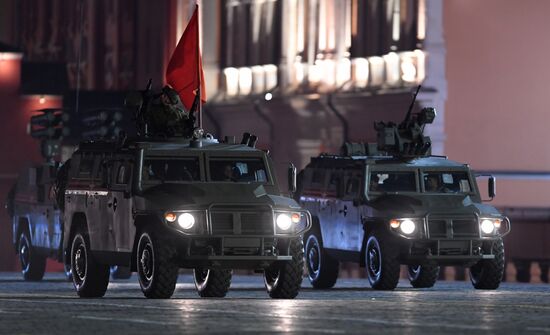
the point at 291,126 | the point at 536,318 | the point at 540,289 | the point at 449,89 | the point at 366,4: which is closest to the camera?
the point at 536,318

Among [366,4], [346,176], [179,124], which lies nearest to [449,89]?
[366,4]

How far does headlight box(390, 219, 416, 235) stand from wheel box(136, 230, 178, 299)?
4.63m

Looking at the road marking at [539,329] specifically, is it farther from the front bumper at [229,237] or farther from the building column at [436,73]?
the building column at [436,73]

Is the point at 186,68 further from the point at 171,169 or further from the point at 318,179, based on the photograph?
the point at 171,169

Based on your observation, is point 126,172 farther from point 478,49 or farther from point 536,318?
point 478,49

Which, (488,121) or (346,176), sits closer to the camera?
(346,176)

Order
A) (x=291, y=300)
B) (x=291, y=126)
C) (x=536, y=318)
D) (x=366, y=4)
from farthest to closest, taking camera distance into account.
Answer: (x=291, y=126) → (x=366, y=4) → (x=291, y=300) → (x=536, y=318)

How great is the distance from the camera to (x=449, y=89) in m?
50.7

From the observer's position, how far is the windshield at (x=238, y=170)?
30250mm

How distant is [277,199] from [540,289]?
23.4 ft

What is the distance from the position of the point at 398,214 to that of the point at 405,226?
21 cm

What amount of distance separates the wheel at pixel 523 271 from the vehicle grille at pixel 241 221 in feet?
60.4

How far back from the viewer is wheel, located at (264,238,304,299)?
2919cm

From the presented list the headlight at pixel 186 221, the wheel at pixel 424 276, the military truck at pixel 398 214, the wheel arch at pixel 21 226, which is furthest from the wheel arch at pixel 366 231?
the wheel arch at pixel 21 226
